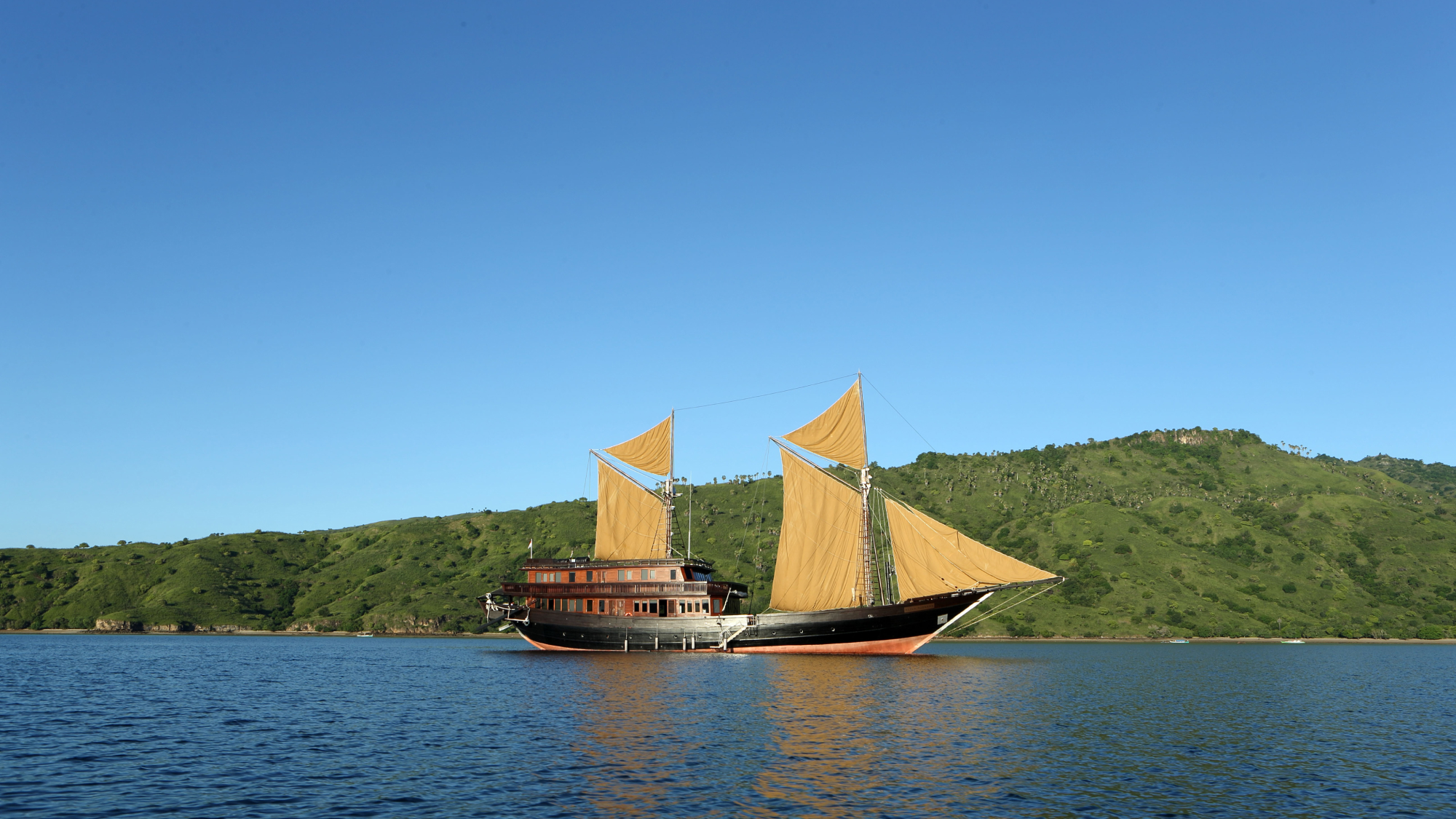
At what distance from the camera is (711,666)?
77.5 meters

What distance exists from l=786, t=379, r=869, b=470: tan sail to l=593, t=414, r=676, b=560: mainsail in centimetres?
1752

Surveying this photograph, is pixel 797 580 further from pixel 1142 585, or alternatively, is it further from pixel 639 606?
pixel 1142 585

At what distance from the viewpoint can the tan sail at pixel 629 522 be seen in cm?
10669

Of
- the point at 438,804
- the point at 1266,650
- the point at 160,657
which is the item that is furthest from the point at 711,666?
the point at 1266,650

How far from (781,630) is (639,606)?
14682 mm

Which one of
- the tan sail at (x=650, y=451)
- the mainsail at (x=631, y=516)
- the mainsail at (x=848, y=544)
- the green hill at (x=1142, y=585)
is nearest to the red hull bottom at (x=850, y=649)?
the mainsail at (x=848, y=544)

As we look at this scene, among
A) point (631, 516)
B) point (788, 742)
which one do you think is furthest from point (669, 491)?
point (788, 742)

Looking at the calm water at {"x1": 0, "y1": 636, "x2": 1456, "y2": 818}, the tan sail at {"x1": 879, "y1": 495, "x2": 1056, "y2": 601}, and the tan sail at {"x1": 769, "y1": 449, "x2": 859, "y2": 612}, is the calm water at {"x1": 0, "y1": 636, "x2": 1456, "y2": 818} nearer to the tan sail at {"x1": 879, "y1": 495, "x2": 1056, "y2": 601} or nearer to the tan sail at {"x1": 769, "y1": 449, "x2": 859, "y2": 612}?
the tan sail at {"x1": 879, "y1": 495, "x2": 1056, "y2": 601}

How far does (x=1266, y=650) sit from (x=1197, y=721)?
96540mm

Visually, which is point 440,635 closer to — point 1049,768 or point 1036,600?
point 1036,600

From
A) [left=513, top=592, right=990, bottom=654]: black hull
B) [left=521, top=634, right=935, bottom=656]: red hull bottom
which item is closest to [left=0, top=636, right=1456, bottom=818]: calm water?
[left=513, top=592, right=990, bottom=654]: black hull

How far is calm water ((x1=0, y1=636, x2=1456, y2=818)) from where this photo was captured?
90.6 ft

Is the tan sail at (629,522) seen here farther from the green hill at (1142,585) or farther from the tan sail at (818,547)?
the green hill at (1142,585)

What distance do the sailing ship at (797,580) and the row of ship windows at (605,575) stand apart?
11cm
